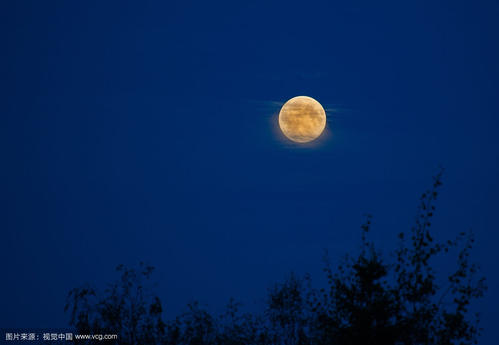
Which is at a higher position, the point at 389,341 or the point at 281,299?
the point at 281,299

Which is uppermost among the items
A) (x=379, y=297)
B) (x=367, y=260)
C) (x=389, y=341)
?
(x=367, y=260)

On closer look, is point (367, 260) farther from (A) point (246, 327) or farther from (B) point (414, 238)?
(A) point (246, 327)

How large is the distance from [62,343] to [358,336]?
1862 centimetres

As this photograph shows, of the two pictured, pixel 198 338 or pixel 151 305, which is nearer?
pixel 151 305

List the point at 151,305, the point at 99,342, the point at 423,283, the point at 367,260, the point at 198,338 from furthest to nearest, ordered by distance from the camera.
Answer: the point at 198,338 → the point at 151,305 → the point at 99,342 → the point at 367,260 → the point at 423,283

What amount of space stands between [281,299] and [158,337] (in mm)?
8233

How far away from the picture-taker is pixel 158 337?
3394 cm

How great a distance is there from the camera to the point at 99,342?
31.0 m

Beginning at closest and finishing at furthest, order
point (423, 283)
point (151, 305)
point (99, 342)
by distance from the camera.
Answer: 1. point (423, 283)
2. point (99, 342)
3. point (151, 305)

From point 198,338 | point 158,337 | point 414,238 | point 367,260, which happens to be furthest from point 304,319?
point 414,238

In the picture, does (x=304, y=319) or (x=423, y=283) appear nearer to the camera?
(x=423, y=283)

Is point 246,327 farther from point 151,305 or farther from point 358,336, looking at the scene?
point 358,336

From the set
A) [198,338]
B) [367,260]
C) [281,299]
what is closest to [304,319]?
[281,299]

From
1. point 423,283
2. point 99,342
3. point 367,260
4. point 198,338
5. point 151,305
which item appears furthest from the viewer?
point 198,338
